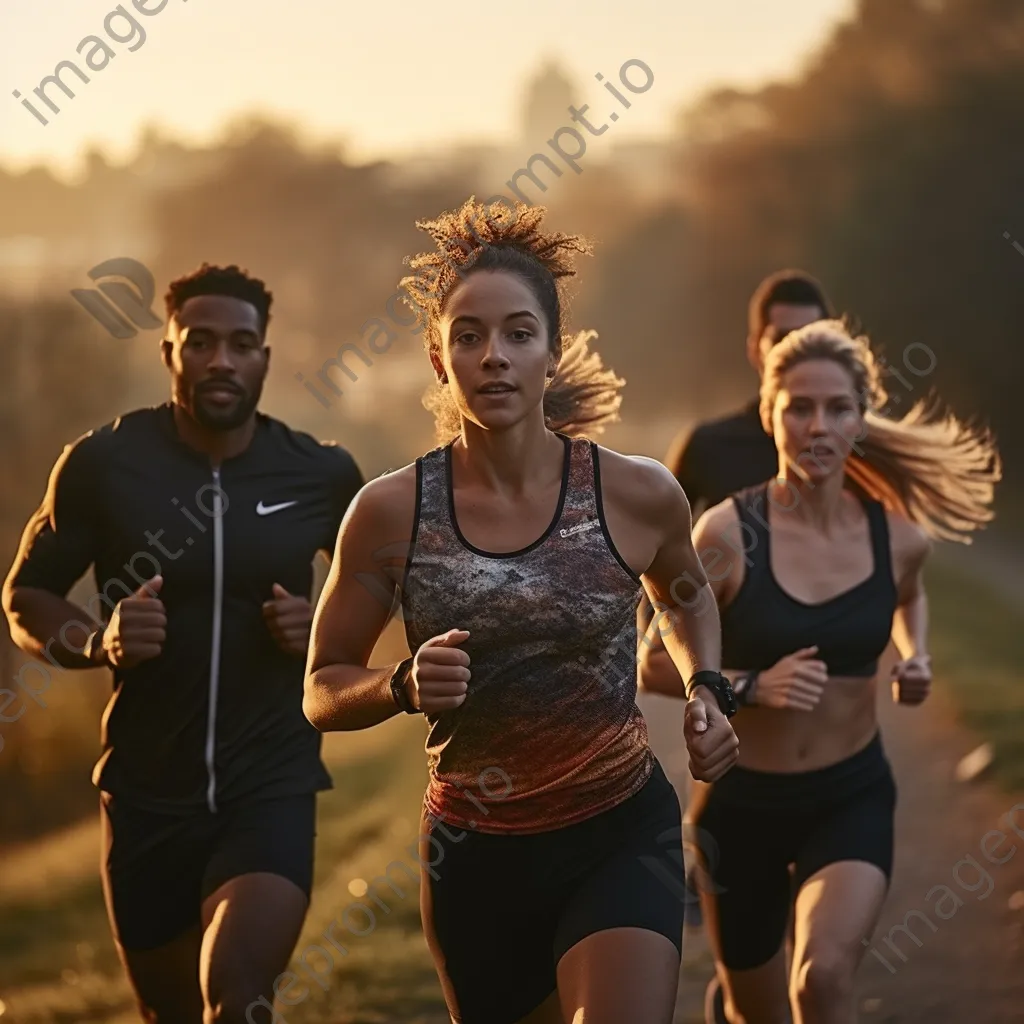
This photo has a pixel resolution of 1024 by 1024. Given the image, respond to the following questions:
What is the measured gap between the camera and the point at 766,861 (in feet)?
15.0

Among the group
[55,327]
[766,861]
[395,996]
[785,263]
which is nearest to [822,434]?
[766,861]

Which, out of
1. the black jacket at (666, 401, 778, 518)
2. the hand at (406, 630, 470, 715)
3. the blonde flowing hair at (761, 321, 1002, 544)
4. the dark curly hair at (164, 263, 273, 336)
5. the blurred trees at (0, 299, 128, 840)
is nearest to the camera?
the hand at (406, 630, 470, 715)

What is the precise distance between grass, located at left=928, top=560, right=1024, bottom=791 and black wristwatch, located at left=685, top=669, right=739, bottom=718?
6.15 meters

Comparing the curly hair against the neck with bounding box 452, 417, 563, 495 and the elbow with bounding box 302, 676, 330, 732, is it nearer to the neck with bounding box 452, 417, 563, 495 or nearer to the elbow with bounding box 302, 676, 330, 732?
the neck with bounding box 452, 417, 563, 495

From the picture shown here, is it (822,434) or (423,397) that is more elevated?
(423,397)

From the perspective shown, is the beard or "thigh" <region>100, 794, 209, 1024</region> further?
the beard

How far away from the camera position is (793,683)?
4.34 meters

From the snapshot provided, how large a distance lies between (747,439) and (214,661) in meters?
2.08

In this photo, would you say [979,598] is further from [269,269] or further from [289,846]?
[269,269]

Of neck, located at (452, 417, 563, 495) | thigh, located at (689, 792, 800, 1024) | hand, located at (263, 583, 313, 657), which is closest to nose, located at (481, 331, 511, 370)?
neck, located at (452, 417, 563, 495)

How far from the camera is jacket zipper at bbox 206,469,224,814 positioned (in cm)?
442

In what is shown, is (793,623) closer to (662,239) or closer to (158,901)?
(158,901)

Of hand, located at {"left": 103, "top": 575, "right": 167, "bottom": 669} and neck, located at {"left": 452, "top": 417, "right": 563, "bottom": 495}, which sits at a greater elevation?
hand, located at {"left": 103, "top": 575, "right": 167, "bottom": 669}

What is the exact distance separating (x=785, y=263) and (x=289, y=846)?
25676 mm
